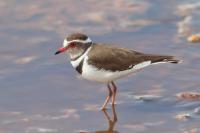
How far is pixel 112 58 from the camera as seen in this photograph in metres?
8.70

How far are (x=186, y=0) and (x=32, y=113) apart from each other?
5.13 metres

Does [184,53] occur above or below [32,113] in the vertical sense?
above

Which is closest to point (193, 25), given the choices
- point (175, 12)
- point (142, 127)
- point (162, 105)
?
point (175, 12)

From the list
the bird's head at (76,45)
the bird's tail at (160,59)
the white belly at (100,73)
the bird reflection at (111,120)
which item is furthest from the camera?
the bird's head at (76,45)

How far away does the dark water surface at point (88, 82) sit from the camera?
8367 millimetres

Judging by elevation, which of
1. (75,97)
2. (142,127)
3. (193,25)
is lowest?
(142,127)

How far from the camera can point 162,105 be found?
8766 millimetres

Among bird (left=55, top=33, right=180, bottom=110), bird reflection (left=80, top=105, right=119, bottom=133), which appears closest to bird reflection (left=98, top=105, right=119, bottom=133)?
bird reflection (left=80, top=105, right=119, bottom=133)

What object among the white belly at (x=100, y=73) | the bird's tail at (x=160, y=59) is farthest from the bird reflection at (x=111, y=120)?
the bird's tail at (x=160, y=59)

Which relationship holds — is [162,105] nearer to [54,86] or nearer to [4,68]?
[54,86]

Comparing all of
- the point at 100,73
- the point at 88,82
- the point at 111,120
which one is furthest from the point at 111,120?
the point at 88,82

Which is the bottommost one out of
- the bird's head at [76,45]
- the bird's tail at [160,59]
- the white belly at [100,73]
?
the white belly at [100,73]

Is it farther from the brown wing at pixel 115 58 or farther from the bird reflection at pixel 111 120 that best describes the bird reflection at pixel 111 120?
the brown wing at pixel 115 58

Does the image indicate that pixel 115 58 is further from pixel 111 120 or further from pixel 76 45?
pixel 111 120
